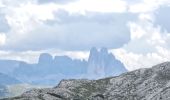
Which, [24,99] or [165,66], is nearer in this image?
[24,99]

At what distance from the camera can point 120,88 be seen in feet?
292

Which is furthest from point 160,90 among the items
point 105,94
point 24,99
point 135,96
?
point 24,99

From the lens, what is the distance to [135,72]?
9631 cm

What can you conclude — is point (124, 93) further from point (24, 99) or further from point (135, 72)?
point (24, 99)

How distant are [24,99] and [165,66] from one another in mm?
30428

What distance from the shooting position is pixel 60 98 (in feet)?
281

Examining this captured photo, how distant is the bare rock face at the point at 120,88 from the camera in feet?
275

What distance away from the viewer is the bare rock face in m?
83.9

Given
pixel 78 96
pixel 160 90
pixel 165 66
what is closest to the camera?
pixel 160 90

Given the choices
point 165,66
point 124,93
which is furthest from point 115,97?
point 165,66

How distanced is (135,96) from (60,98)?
1424 cm

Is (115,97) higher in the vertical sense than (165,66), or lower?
lower

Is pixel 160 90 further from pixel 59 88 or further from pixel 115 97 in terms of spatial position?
pixel 59 88

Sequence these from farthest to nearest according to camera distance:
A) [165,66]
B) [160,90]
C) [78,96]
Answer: [165,66]
[78,96]
[160,90]
